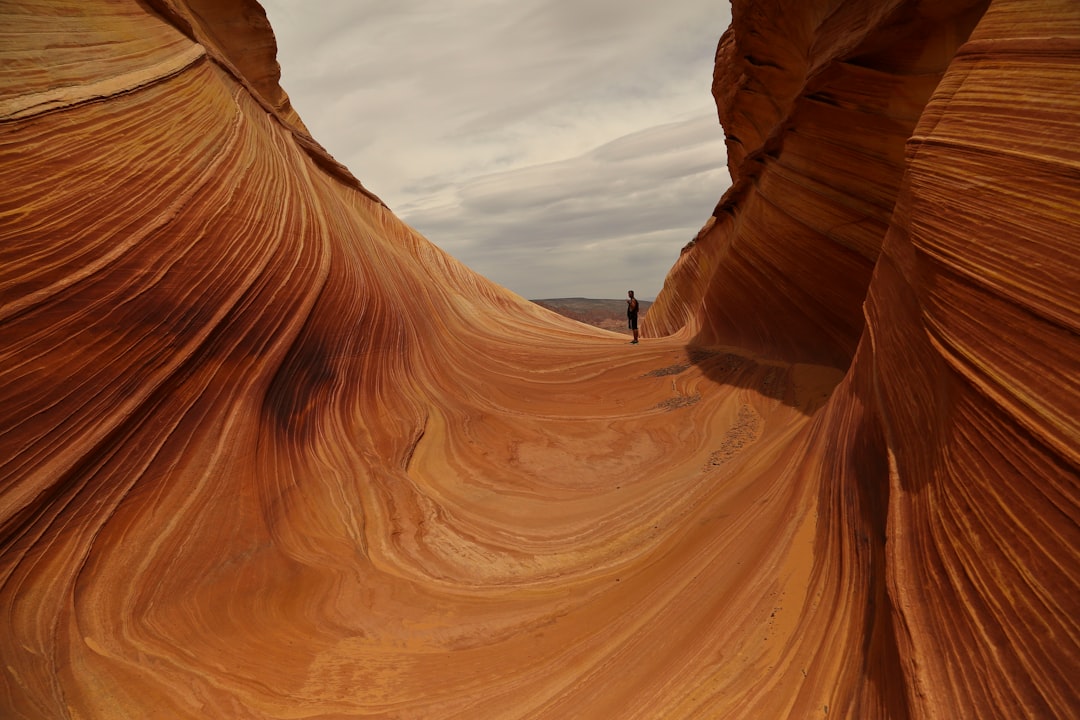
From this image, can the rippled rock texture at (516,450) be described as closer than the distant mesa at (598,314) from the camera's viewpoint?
Yes

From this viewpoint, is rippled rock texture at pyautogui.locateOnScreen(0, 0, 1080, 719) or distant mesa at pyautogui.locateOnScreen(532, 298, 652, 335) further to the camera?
distant mesa at pyautogui.locateOnScreen(532, 298, 652, 335)

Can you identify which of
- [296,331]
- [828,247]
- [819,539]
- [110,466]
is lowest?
[819,539]

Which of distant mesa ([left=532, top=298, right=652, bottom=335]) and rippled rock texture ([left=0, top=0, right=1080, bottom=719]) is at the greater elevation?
distant mesa ([left=532, top=298, right=652, bottom=335])

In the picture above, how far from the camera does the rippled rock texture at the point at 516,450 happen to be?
2088 millimetres

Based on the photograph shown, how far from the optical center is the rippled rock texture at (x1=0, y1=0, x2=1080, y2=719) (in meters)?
2.09

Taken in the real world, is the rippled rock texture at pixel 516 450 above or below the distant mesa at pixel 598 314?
below

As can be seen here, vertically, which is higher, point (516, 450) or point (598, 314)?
point (598, 314)

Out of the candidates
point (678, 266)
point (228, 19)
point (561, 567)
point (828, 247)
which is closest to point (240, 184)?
point (561, 567)

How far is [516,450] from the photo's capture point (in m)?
6.42

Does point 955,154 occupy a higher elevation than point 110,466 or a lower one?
higher

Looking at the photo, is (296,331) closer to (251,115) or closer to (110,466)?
(110,466)

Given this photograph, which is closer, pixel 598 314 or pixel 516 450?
pixel 516 450

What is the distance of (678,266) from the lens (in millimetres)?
17359

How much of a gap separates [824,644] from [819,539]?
726mm
